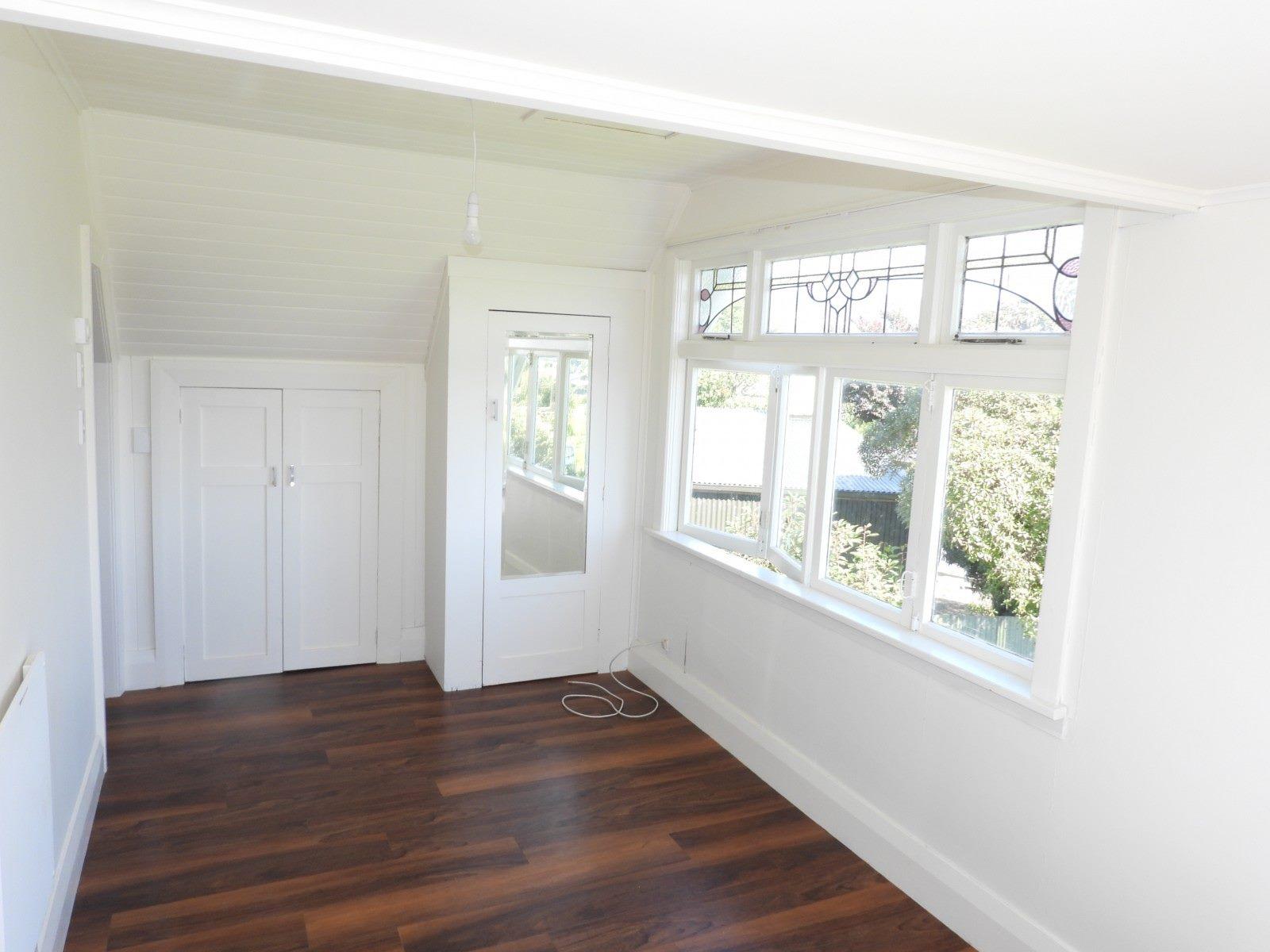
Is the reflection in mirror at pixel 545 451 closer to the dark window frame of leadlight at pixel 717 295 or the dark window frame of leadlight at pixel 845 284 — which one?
the dark window frame of leadlight at pixel 717 295

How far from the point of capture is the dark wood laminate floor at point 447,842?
9.36 ft

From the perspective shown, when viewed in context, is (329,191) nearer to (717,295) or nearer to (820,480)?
(717,295)

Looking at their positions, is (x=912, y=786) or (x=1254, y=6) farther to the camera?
Answer: (x=912, y=786)

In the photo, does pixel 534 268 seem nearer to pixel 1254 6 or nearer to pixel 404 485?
pixel 404 485

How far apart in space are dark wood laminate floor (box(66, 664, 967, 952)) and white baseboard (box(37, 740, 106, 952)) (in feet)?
0.17

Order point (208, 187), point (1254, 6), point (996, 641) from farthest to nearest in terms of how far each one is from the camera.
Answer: point (208, 187) → point (996, 641) → point (1254, 6)

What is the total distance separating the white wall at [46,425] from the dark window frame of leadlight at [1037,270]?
266 cm

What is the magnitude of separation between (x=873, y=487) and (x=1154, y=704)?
1.27 metres

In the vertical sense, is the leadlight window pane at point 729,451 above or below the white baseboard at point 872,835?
above

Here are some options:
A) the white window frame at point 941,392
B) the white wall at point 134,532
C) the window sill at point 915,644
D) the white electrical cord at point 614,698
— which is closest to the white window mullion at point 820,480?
the white window frame at point 941,392

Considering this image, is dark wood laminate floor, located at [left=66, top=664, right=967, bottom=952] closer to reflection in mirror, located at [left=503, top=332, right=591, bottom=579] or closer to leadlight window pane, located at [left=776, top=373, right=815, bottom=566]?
reflection in mirror, located at [left=503, top=332, right=591, bottom=579]

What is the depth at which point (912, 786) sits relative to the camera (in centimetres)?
314

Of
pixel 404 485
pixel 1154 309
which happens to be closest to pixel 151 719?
pixel 404 485

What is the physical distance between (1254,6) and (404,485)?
444 cm
